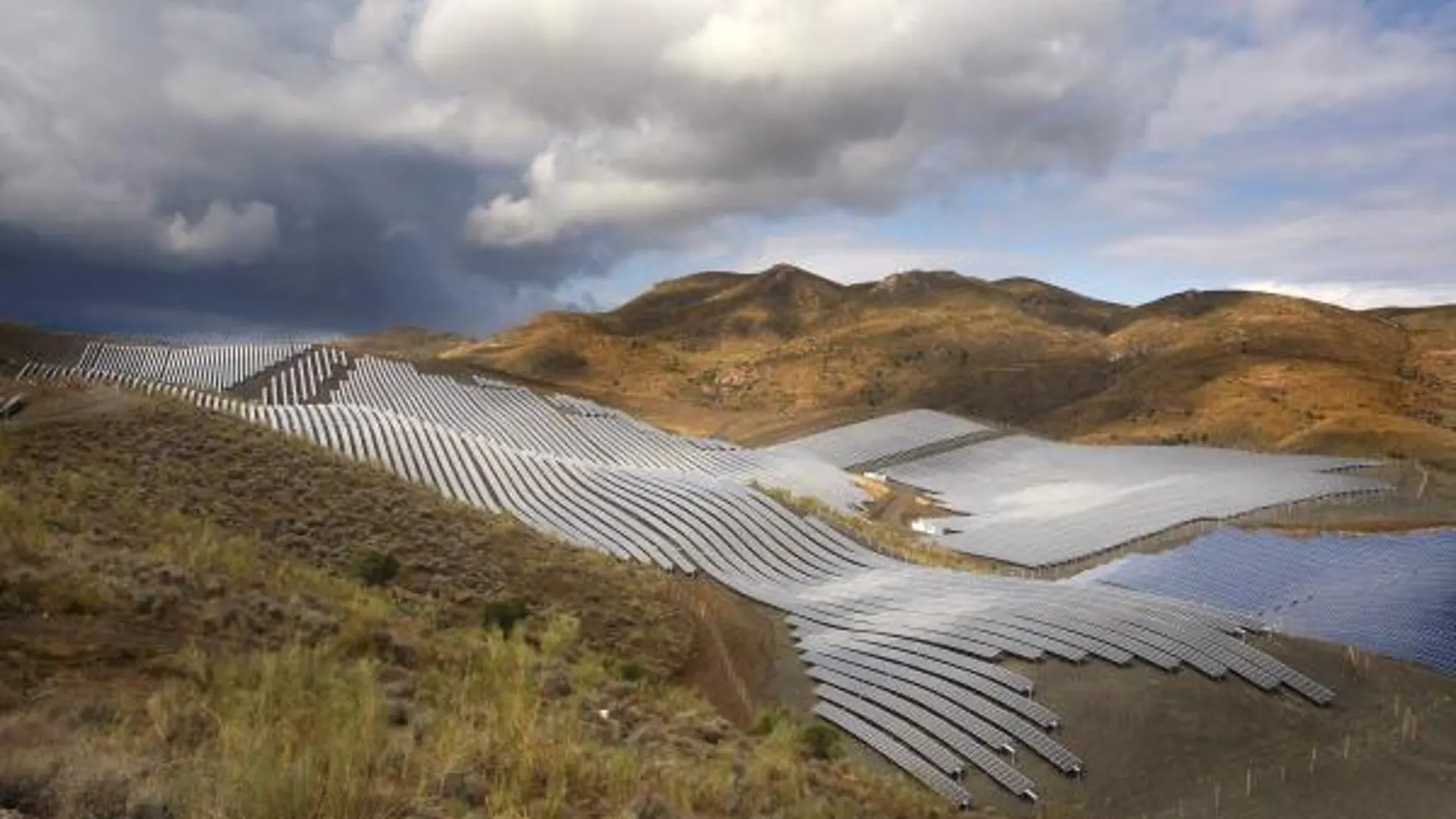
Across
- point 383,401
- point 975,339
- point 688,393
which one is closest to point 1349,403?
point 975,339

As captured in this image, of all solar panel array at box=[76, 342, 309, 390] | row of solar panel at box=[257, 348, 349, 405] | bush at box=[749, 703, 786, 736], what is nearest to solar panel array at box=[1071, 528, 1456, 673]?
bush at box=[749, 703, 786, 736]

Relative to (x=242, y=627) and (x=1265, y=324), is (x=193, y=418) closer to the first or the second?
(x=242, y=627)

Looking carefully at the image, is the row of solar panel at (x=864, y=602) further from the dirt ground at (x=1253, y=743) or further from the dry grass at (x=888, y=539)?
the dry grass at (x=888, y=539)

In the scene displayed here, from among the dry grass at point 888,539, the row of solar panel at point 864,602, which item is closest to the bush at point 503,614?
the row of solar panel at point 864,602

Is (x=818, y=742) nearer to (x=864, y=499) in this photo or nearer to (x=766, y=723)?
(x=766, y=723)

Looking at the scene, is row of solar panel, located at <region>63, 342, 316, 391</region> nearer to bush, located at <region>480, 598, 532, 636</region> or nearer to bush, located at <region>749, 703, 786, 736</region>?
bush, located at <region>480, 598, 532, 636</region>

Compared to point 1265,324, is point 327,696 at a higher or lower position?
lower
